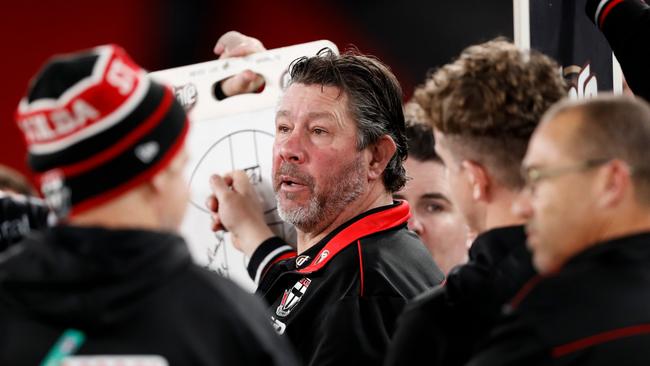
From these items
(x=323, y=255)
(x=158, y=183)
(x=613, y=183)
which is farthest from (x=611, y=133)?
(x=323, y=255)

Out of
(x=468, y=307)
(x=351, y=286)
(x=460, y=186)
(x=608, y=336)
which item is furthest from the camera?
(x=351, y=286)

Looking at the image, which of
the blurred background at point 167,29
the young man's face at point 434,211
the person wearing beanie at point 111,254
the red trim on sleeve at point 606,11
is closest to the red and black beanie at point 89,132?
the person wearing beanie at point 111,254

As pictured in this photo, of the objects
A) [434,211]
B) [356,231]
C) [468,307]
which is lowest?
[434,211]

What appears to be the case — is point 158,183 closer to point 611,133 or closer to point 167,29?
point 611,133

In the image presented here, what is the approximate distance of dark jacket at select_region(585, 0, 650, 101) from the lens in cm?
210

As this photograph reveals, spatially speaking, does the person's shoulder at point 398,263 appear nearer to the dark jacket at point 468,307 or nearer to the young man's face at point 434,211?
the dark jacket at point 468,307

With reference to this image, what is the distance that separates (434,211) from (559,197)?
1.75 m

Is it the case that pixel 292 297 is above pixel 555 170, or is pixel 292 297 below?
below

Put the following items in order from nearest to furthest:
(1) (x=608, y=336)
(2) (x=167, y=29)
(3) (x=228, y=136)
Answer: (1) (x=608, y=336) < (3) (x=228, y=136) < (2) (x=167, y=29)

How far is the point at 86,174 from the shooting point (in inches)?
52.5

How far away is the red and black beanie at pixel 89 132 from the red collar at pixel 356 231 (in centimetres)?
85

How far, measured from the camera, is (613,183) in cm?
134

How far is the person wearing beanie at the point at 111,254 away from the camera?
1284 mm

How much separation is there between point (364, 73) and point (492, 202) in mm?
867
